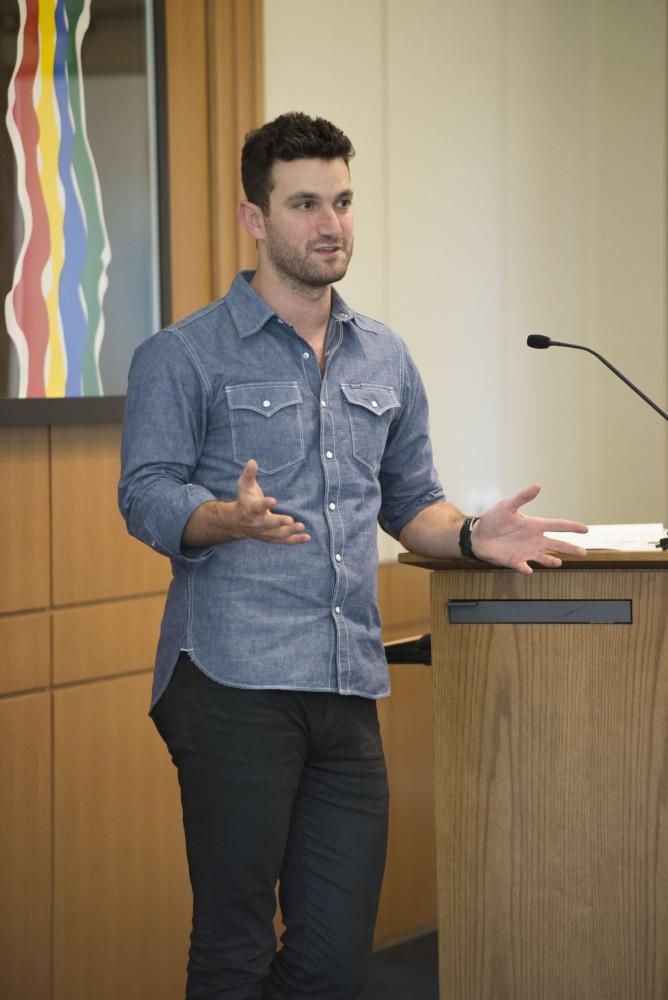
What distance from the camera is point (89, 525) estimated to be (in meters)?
2.90

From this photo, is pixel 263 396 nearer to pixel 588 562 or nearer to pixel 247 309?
pixel 247 309

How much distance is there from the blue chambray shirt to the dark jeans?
0.05m

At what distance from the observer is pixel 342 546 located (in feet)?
7.06

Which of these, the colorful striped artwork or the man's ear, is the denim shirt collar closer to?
the man's ear

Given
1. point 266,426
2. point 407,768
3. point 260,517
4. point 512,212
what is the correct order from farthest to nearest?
point 512,212
point 407,768
point 266,426
point 260,517

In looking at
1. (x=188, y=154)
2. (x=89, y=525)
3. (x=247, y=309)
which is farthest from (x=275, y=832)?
(x=188, y=154)

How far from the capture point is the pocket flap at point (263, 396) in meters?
2.11

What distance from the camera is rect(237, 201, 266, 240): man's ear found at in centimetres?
220

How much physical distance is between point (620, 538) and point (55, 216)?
136 centimetres

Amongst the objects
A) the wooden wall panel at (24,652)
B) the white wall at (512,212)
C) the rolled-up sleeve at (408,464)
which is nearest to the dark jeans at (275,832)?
the rolled-up sleeve at (408,464)

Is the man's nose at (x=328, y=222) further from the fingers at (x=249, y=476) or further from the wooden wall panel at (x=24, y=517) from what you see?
the wooden wall panel at (x=24, y=517)

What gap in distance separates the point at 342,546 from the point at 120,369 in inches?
38.5

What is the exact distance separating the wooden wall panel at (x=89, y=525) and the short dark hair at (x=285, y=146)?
858 millimetres

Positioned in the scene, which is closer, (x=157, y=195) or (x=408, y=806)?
(x=157, y=195)
